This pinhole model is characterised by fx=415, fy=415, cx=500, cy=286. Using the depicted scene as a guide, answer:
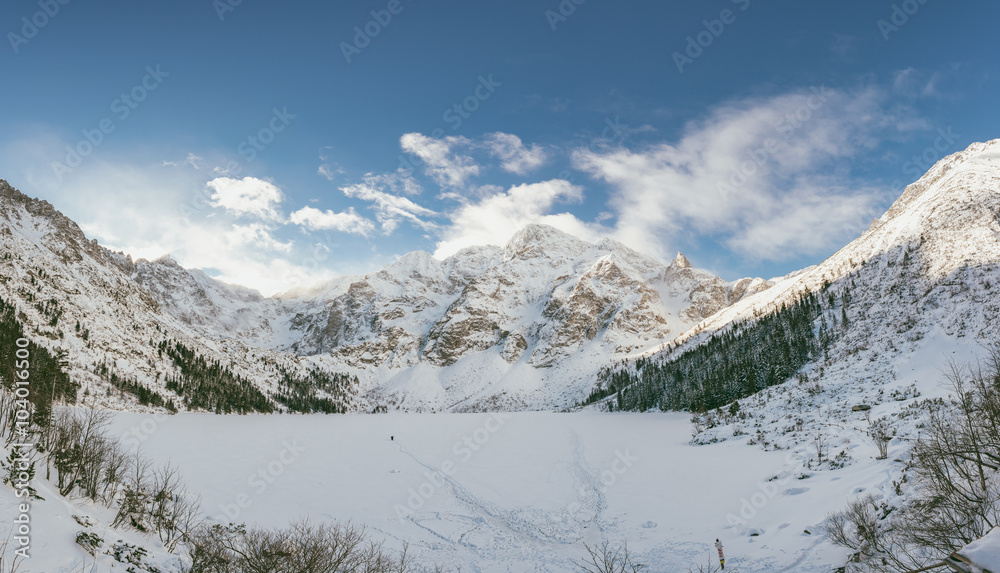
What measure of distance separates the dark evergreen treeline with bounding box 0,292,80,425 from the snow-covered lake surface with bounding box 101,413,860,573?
908cm

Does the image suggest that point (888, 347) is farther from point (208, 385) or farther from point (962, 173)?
point (208, 385)

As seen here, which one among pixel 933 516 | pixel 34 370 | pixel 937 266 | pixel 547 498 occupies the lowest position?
pixel 547 498

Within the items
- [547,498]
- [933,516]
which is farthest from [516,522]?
[933,516]

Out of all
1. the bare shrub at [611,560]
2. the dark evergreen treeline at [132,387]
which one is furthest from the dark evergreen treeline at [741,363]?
the dark evergreen treeline at [132,387]

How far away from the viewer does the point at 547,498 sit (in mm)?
26062

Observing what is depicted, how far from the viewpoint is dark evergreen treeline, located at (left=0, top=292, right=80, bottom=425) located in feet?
65.2

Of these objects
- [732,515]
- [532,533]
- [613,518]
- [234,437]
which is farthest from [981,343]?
[234,437]

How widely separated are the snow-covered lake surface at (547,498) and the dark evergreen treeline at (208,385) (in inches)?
3334

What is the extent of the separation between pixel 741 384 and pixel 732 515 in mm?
60473

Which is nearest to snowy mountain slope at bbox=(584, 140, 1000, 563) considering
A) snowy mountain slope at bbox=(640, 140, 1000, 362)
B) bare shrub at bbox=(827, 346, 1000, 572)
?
snowy mountain slope at bbox=(640, 140, 1000, 362)

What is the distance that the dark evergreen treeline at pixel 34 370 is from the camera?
19.9 m

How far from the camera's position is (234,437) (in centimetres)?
5619

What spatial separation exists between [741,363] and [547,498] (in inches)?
2683

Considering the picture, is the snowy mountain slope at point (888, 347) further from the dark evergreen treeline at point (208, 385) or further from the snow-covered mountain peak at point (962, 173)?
the dark evergreen treeline at point (208, 385)
